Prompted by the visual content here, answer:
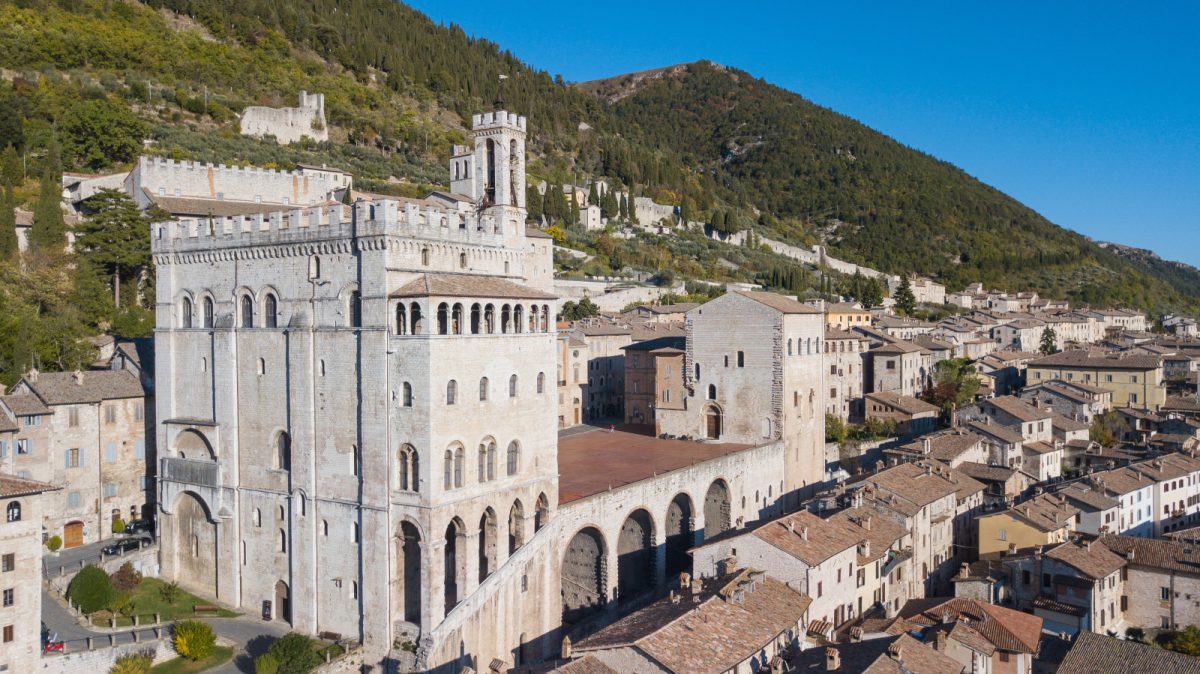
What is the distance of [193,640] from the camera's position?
28.8 metres

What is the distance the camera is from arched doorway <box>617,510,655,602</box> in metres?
39.6

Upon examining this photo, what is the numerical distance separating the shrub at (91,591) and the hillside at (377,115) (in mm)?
37155

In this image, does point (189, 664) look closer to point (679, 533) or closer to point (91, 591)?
point (91, 591)

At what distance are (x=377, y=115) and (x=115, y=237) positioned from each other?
71.0 meters

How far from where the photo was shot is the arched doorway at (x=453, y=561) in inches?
1169

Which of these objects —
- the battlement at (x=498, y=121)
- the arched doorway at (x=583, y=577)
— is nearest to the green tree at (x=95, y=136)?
the battlement at (x=498, y=121)

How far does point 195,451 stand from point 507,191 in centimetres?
1561

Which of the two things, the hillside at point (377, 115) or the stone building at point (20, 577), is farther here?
the hillside at point (377, 115)

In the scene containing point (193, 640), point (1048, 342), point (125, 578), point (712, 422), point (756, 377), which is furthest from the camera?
point (1048, 342)

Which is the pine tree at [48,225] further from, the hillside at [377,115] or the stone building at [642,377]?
the stone building at [642,377]

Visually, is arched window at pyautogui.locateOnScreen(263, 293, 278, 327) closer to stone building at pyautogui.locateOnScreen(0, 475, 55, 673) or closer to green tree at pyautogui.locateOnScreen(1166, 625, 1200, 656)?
stone building at pyautogui.locateOnScreen(0, 475, 55, 673)

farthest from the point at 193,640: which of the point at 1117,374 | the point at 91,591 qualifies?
the point at 1117,374

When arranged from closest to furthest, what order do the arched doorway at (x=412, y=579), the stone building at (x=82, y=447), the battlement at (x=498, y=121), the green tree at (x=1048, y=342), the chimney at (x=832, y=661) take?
the chimney at (x=832, y=661) → the arched doorway at (x=412, y=579) → the battlement at (x=498, y=121) → the stone building at (x=82, y=447) → the green tree at (x=1048, y=342)

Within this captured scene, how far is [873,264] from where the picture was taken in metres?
176
